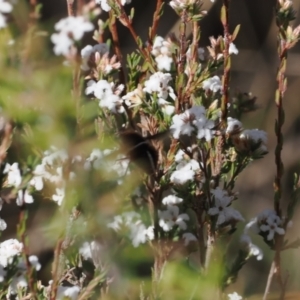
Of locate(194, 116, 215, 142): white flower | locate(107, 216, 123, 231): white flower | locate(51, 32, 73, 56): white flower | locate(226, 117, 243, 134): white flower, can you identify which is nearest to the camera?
locate(51, 32, 73, 56): white flower

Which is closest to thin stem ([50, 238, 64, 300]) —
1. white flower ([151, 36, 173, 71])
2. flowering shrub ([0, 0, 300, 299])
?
flowering shrub ([0, 0, 300, 299])

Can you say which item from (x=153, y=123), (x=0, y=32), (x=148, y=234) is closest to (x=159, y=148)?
(x=153, y=123)

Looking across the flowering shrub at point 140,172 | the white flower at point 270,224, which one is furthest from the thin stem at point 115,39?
the white flower at point 270,224

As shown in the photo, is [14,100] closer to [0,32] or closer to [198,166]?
[0,32]

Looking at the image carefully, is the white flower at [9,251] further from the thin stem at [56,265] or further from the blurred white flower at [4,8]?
the blurred white flower at [4,8]

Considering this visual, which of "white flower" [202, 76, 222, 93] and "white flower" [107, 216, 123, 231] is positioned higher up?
"white flower" [202, 76, 222, 93]

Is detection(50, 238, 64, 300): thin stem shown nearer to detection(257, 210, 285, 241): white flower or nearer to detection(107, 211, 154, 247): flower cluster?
detection(107, 211, 154, 247): flower cluster

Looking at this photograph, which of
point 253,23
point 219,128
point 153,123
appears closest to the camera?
point 219,128

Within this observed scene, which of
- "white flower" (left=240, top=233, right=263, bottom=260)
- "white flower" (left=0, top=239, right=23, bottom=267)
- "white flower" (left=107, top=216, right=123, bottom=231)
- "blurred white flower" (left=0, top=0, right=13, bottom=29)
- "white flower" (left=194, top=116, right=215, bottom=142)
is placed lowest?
"white flower" (left=240, top=233, right=263, bottom=260)
